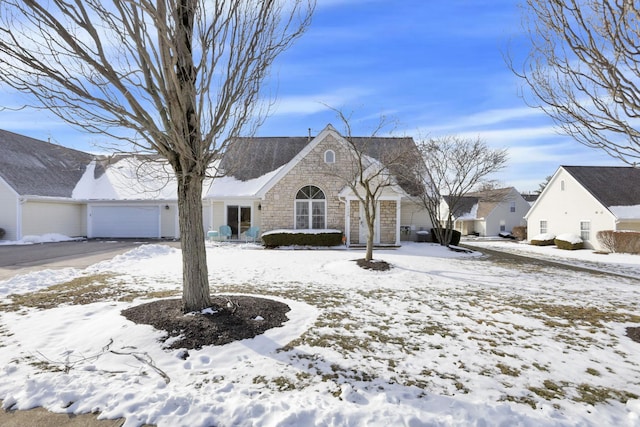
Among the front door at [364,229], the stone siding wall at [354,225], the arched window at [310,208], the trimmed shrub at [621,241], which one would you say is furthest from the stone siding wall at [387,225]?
the trimmed shrub at [621,241]

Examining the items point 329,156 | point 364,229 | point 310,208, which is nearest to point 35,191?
point 310,208

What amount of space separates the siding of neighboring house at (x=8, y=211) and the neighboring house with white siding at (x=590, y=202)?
34411 millimetres

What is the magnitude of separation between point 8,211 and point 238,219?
42.3ft

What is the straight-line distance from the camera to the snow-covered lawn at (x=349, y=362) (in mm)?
2961

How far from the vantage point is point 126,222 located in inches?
911

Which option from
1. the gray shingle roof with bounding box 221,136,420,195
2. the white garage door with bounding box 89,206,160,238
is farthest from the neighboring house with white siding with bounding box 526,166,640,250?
the white garage door with bounding box 89,206,160,238

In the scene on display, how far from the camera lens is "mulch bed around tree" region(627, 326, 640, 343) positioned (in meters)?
4.97

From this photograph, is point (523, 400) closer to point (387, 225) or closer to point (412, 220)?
point (387, 225)

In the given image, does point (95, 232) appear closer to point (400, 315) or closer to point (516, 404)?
point (400, 315)

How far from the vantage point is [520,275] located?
A: 411 inches

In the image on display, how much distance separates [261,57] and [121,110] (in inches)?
82.6

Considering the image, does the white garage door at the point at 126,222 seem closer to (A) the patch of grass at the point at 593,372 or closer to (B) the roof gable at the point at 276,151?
(B) the roof gable at the point at 276,151

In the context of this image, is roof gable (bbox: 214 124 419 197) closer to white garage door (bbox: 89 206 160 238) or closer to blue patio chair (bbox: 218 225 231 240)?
blue patio chair (bbox: 218 225 231 240)

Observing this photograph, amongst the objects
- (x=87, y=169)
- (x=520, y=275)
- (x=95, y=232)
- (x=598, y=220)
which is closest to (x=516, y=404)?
(x=520, y=275)
